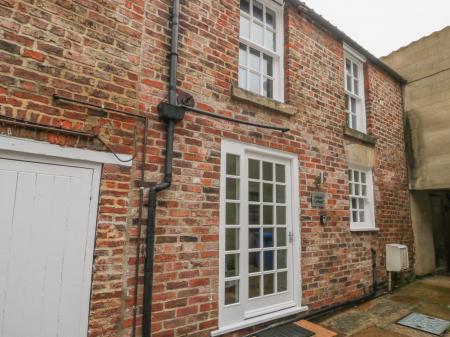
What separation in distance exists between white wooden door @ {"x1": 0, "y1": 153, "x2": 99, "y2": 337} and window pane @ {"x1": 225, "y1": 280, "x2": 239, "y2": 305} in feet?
5.53

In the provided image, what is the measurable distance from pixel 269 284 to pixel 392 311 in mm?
2452

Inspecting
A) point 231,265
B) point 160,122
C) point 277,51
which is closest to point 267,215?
point 231,265

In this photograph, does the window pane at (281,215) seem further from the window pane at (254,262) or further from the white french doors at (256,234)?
the window pane at (254,262)

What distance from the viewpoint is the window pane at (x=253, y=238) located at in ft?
13.2

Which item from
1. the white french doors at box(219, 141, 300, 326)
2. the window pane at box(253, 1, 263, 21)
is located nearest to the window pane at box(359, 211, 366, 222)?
the white french doors at box(219, 141, 300, 326)

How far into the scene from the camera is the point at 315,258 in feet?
15.2

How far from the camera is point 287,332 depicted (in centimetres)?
383

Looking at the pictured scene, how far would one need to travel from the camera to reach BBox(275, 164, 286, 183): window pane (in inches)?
176

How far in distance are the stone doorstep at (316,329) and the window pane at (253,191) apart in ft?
6.22

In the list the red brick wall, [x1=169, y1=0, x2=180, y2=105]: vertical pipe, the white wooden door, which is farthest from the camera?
[x1=169, y1=0, x2=180, y2=105]: vertical pipe

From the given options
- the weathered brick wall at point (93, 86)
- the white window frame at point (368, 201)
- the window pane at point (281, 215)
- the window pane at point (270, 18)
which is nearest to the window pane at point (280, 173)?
the window pane at point (281, 215)

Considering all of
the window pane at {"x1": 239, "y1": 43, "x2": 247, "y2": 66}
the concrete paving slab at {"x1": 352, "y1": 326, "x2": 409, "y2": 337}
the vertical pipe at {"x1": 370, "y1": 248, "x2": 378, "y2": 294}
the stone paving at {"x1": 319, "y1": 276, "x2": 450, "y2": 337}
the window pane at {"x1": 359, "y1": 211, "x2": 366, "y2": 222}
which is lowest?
the concrete paving slab at {"x1": 352, "y1": 326, "x2": 409, "y2": 337}

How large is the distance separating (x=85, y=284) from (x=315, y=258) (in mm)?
3407

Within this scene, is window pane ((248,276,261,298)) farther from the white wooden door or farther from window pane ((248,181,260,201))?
the white wooden door
